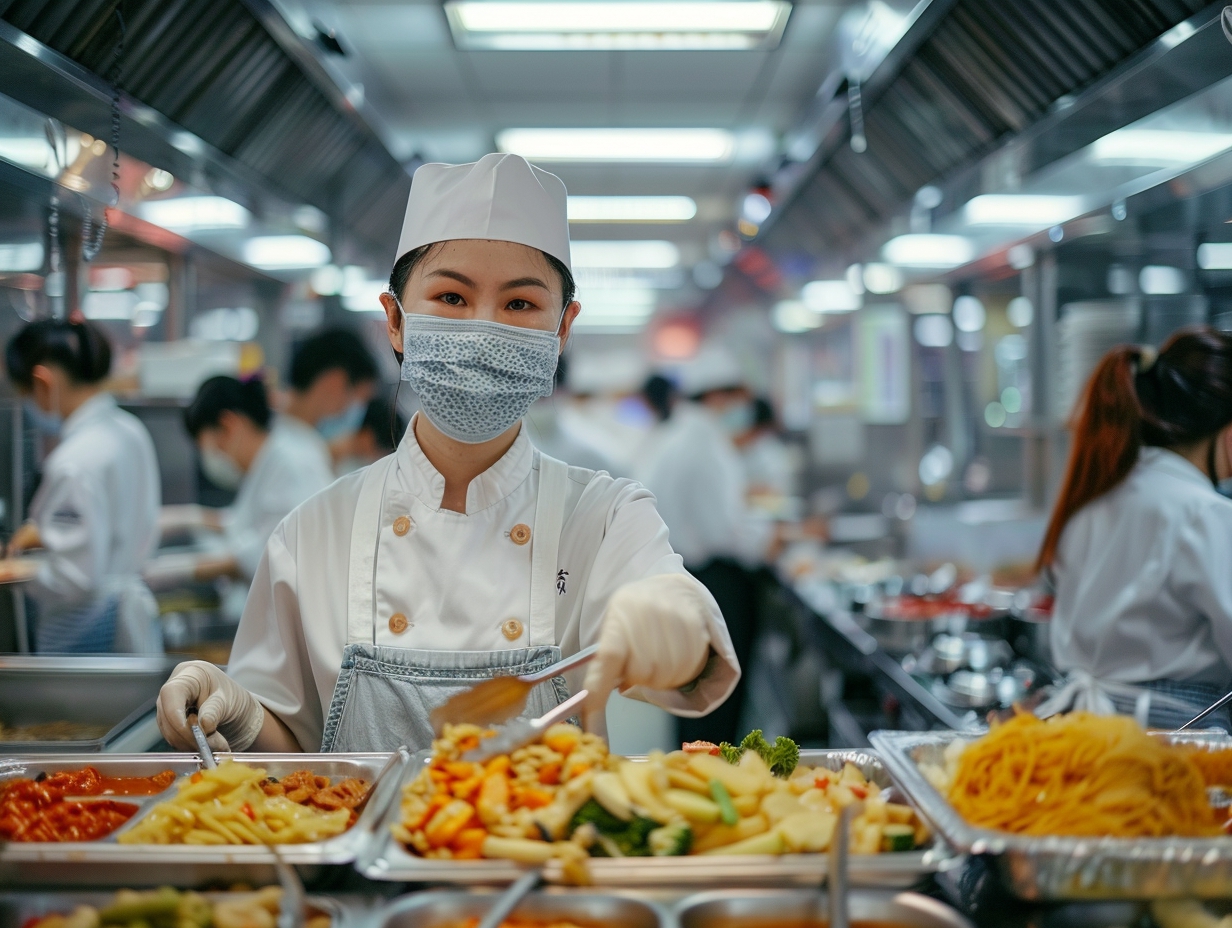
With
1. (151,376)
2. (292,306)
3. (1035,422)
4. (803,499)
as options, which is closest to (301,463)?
(151,376)

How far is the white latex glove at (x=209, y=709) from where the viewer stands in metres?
1.60

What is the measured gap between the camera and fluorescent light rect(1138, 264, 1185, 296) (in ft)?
9.46

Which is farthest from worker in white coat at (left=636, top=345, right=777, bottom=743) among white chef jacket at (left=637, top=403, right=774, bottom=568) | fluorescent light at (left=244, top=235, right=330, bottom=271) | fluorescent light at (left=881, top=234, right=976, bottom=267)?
fluorescent light at (left=244, top=235, right=330, bottom=271)

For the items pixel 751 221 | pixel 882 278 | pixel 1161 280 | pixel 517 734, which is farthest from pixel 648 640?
pixel 751 221

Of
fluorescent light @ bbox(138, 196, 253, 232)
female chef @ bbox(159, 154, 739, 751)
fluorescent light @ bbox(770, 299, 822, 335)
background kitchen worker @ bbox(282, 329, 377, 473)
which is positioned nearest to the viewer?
female chef @ bbox(159, 154, 739, 751)

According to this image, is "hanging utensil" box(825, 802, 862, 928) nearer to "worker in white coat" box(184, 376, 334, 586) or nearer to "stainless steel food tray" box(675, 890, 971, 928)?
"stainless steel food tray" box(675, 890, 971, 928)

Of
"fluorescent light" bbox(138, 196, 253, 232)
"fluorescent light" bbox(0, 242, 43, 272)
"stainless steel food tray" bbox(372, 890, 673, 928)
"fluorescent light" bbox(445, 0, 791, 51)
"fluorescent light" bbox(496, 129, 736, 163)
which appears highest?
"fluorescent light" bbox(496, 129, 736, 163)

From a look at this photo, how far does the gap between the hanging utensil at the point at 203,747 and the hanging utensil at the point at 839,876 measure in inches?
37.0

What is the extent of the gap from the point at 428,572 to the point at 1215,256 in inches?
88.1

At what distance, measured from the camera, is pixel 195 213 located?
364 cm

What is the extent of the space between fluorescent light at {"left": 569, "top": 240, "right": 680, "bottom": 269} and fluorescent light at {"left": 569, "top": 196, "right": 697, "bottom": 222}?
4.92ft

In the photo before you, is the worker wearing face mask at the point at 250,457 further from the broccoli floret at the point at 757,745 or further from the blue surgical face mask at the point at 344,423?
the broccoli floret at the point at 757,745

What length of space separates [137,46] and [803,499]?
7201 millimetres

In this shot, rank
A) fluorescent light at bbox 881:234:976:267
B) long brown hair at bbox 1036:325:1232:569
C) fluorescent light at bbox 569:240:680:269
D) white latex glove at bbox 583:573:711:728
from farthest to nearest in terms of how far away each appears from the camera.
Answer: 1. fluorescent light at bbox 569:240:680:269
2. fluorescent light at bbox 881:234:976:267
3. long brown hair at bbox 1036:325:1232:569
4. white latex glove at bbox 583:573:711:728
